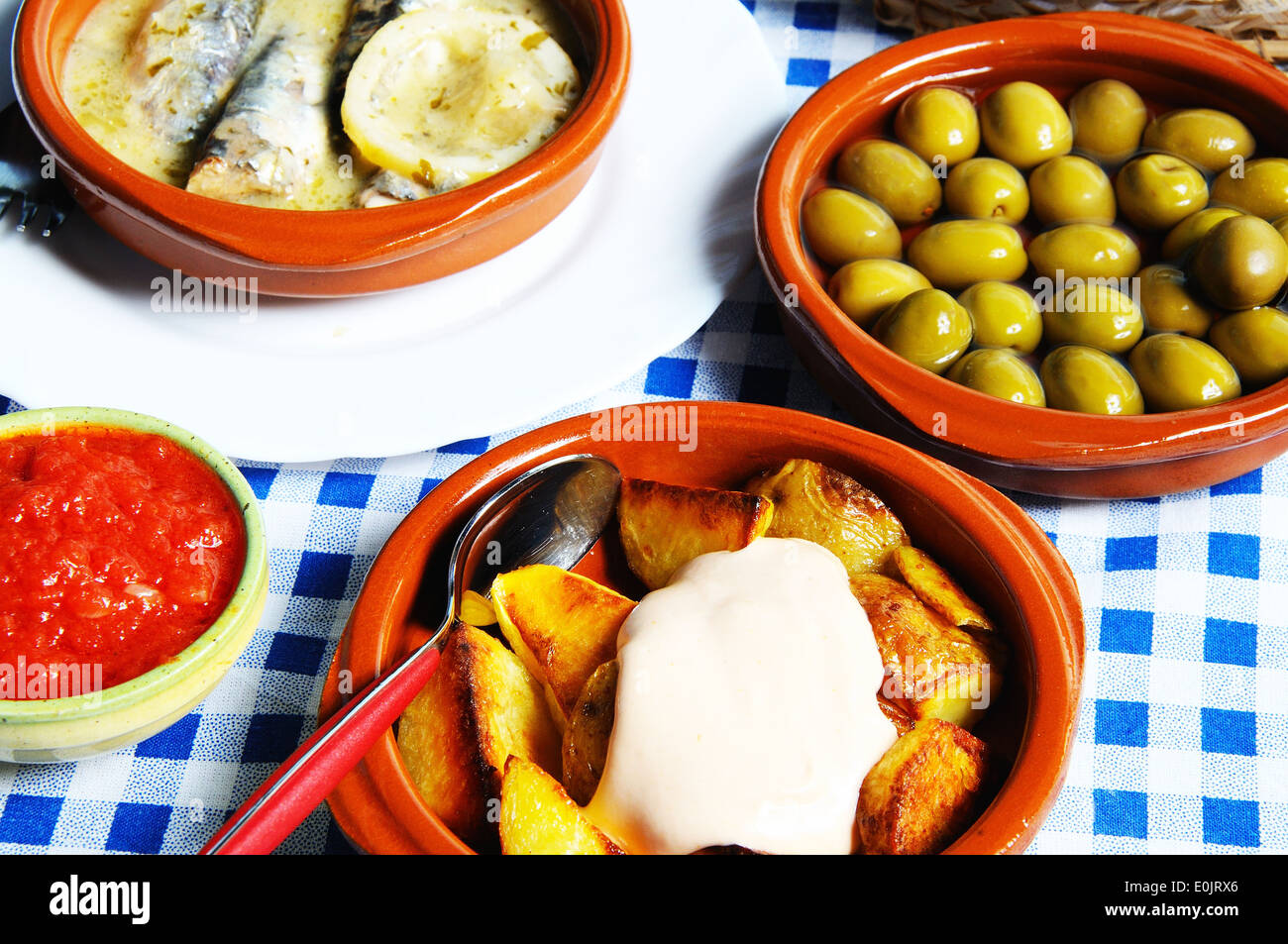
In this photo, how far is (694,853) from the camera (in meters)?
0.89

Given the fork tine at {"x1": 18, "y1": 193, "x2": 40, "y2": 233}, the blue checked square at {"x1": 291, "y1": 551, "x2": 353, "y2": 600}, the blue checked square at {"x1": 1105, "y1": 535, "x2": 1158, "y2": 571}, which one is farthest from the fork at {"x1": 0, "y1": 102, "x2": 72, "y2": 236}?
the blue checked square at {"x1": 1105, "y1": 535, "x2": 1158, "y2": 571}

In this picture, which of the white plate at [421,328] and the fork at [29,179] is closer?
the white plate at [421,328]

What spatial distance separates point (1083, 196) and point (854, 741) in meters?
0.84

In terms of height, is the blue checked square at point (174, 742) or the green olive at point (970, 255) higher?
the green olive at point (970, 255)

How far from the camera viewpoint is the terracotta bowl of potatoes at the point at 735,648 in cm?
91

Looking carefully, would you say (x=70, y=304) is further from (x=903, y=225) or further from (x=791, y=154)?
(x=903, y=225)

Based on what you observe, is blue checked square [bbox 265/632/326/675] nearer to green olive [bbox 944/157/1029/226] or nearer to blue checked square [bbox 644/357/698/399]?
blue checked square [bbox 644/357/698/399]

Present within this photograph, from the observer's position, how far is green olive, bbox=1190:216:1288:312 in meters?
1.29

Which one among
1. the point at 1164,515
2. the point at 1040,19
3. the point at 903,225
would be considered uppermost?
the point at 1040,19

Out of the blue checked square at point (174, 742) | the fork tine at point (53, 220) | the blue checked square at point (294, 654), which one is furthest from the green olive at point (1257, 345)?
the fork tine at point (53, 220)

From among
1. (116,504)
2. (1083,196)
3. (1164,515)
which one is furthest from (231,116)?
(1164,515)

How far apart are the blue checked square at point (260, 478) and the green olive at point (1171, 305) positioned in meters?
1.04

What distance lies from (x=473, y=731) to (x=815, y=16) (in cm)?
144

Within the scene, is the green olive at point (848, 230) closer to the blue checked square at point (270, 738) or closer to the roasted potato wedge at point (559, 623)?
the roasted potato wedge at point (559, 623)
